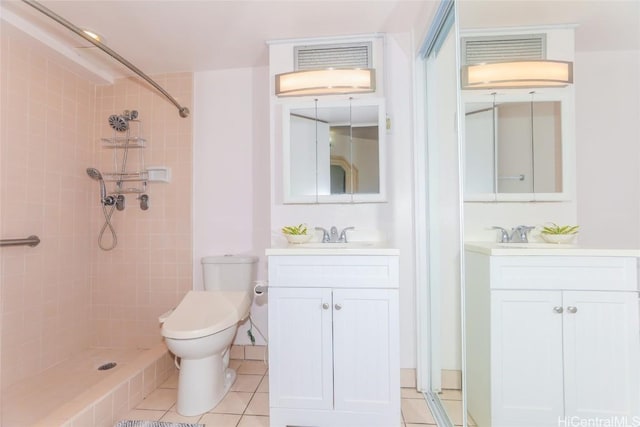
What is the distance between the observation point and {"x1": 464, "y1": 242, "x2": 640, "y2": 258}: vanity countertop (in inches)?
22.6

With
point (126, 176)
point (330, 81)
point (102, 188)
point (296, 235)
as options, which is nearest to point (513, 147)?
point (296, 235)

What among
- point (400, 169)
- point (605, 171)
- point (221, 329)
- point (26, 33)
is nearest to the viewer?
point (605, 171)

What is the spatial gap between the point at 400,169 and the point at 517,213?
40.4 inches

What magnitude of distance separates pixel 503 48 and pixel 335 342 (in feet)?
4.48

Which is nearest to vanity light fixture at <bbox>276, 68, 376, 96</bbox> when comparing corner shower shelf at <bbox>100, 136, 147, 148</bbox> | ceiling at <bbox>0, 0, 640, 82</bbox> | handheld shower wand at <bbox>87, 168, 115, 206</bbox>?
ceiling at <bbox>0, 0, 640, 82</bbox>

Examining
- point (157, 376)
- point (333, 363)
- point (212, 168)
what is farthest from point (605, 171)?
Result: point (157, 376)

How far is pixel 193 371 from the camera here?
5.41ft

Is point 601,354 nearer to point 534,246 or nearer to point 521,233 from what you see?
point 534,246

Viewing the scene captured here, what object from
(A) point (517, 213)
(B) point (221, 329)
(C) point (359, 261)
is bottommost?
(B) point (221, 329)

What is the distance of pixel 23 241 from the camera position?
1.83m

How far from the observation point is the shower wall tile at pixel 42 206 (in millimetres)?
1804

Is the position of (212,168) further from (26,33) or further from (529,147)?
(529,147)

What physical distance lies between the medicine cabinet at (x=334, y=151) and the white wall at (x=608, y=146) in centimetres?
130

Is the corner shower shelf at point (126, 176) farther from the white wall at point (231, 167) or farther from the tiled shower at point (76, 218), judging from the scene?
the white wall at point (231, 167)
